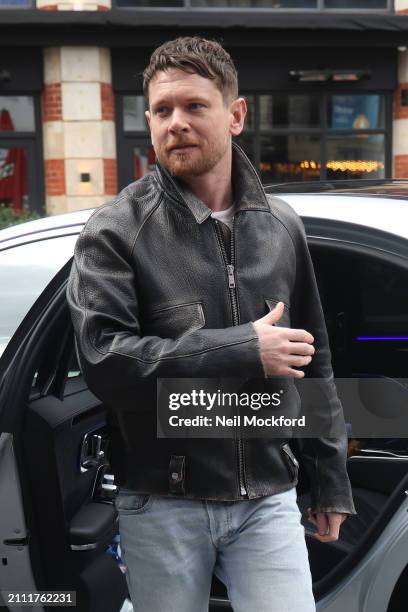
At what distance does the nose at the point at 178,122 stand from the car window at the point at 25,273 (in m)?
0.73

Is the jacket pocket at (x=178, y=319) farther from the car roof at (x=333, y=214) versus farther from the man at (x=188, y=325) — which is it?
the car roof at (x=333, y=214)

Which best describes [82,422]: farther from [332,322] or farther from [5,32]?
[5,32]

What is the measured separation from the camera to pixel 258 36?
10.0 meters

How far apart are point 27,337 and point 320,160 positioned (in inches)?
355

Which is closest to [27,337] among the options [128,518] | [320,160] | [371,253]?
[128,518]

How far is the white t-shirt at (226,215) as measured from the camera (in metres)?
1.66

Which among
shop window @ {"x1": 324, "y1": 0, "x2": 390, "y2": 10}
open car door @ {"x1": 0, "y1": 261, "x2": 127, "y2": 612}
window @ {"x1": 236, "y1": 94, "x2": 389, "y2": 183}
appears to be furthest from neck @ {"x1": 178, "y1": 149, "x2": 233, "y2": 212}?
shop window @ {"x1": 324, "y1": 0, "x2": 390, "y2": 10}

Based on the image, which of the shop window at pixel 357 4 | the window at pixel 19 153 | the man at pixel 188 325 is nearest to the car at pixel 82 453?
the man at pixel 188 325

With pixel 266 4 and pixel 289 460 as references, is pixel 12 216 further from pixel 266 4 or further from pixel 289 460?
pixel 289 460

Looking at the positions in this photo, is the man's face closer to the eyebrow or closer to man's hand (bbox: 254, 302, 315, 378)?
the eyebrow

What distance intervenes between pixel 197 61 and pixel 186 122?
0.13 meters

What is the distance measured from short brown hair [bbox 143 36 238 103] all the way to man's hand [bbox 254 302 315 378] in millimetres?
538

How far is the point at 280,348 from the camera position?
4.76 feet

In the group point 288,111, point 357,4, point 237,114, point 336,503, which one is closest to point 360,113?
point 288,111
